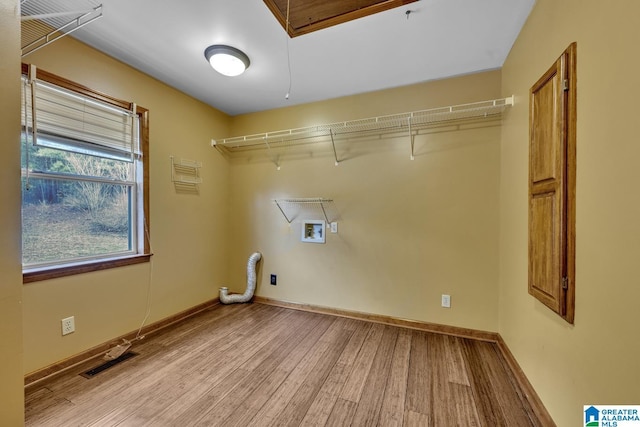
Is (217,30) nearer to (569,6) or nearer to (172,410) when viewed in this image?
(569,6)

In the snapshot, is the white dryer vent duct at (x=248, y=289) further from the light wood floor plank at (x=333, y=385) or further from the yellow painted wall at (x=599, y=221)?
the yellow painted wall at (x=599, y=221)

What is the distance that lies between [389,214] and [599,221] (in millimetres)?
1668

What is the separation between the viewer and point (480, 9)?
5.36 ft

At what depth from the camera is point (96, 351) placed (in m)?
2.04

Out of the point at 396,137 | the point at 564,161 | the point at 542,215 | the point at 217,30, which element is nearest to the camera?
the point at 564,161

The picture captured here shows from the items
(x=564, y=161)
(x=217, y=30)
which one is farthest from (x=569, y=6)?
(x=217, y=30)

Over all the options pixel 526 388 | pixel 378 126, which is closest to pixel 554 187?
pixel 526 388

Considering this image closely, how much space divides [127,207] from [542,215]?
321 centimetres

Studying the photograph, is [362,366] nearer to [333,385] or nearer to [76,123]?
[333,385]

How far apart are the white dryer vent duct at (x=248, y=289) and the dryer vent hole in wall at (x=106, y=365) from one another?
45.8 inches

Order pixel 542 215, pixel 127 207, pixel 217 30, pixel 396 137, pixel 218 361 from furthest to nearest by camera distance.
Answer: pixel 396 137
pixel 127 207
pixel 218 361
pixel 217 30
pixel 542 215

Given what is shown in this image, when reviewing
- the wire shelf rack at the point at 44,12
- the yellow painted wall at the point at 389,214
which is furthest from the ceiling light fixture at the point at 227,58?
the yellow painted wall at the point at 389,214

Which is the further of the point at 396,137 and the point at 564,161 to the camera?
the point at 396,137

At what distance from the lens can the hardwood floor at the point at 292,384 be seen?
1.46 metres
